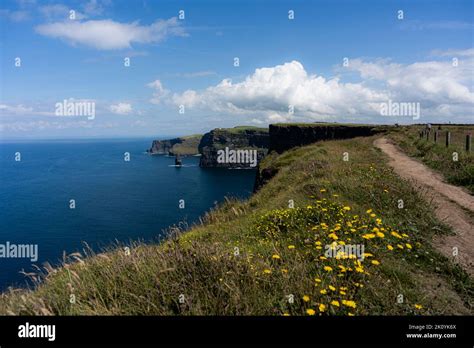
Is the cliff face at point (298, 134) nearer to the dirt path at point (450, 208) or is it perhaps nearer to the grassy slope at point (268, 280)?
the dirt path at point (450, 208)

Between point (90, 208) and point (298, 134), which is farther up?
point (298, 134)

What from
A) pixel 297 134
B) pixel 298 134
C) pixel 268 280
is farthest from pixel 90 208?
pixel 268 280

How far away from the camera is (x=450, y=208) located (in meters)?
12.3

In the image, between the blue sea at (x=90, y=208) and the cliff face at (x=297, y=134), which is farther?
the cliff face at (x=297, y=134)

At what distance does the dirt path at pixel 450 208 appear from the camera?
843 cm

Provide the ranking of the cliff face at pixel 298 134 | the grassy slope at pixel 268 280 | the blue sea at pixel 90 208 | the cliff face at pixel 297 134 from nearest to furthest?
the grassy slope at pixel 268 280 < the blue sea at pixel 90 208 < the cliff face at pixel 298 134 < the cliff face at pixel 297 134

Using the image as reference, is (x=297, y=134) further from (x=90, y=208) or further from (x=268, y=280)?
(x=268, y=280)

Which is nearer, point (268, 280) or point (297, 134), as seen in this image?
point (268, 280)

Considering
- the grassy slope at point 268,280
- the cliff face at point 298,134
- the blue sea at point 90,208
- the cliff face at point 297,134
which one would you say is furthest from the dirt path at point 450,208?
the cliff face at point 297,134

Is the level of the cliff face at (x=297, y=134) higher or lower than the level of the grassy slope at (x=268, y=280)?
higher

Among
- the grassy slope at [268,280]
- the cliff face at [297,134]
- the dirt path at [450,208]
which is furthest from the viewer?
the cliff face at [297,134]
